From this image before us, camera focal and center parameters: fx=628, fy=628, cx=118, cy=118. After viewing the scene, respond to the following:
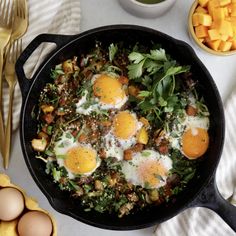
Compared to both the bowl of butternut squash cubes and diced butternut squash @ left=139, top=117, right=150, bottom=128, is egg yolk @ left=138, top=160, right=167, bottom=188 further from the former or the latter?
the bowl of butternut squash cubes

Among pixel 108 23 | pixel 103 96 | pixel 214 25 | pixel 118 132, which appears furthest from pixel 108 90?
pixel 214 25

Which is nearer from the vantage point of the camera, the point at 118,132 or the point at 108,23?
the point at 118,132

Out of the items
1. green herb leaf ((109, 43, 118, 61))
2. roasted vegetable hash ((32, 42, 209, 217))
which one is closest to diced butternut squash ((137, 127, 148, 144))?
roasted vegetable hash ((32, 42, 209, 217))

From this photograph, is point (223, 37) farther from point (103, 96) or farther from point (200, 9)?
point (103, 96)

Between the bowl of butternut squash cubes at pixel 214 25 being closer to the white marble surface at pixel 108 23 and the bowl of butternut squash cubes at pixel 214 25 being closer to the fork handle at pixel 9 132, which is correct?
the white marble surface at pixel 108 23

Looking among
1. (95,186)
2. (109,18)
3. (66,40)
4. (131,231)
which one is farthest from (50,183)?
(109,18)

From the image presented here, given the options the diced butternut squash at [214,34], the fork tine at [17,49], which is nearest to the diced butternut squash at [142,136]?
the diced butternut squash at [214,34]
